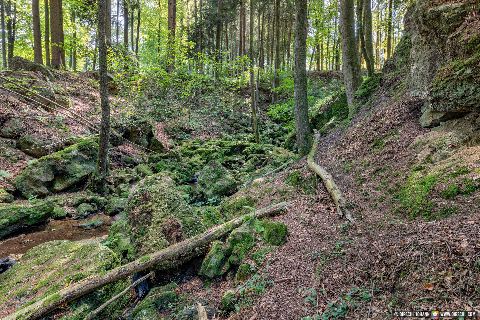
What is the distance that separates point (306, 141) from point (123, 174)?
7.38 m

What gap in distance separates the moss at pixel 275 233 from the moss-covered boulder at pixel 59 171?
8.97 m

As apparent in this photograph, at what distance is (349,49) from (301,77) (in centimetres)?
287

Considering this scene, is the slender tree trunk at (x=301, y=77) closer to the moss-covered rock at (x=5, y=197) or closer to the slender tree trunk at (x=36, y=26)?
the moss-covered rock at (x=5, y=197)

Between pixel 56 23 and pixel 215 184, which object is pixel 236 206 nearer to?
pixel 215 184

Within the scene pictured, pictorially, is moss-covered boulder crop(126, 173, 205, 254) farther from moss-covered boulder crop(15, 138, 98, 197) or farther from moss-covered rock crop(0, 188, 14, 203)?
moss-covered boulder crop(15, 138, 98, 197)

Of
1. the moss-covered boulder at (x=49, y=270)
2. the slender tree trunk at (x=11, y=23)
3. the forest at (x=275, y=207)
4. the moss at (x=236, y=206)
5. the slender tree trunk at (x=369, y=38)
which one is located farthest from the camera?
the slender tree trunk at (x=11, y=23)

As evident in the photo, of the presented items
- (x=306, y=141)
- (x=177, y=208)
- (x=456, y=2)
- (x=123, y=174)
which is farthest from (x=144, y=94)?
(x=456, y=2)

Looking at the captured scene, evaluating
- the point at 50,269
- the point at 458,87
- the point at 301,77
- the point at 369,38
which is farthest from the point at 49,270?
the point at 369,38

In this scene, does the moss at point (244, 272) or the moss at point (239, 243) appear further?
the moss at point (239, 243)

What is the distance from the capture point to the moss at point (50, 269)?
6062 mm

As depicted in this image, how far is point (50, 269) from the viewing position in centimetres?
680

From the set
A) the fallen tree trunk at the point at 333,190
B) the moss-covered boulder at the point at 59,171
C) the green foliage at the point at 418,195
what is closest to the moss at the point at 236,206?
the fallen tree trunk at the point at 333,190

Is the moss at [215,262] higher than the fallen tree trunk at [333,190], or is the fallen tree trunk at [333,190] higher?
the fallen tree trunk at [333,190]

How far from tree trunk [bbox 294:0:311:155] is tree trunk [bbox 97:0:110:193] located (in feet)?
21.2
